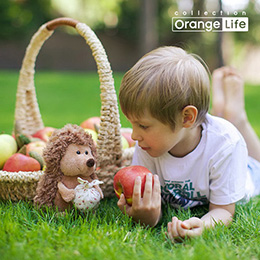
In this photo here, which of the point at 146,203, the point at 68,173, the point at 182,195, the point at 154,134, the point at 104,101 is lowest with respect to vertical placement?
the point at 182,195

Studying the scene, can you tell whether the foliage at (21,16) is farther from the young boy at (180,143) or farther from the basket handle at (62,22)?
the young boy at (180,143)

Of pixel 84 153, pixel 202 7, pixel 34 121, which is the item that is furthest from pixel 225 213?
pixel 202 7

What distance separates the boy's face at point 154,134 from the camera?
1605mm

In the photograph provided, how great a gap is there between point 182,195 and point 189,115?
50 centimetres

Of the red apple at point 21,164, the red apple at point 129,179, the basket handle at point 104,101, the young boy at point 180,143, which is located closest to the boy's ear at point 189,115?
the young boy at point 180,143

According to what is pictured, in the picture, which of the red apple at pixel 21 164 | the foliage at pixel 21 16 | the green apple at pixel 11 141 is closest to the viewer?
the red apple at pixel 21 164

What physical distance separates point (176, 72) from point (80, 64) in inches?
535

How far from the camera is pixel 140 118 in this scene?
1598mm

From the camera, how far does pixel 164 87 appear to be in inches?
61.2

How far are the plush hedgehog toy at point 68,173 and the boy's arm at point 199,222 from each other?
15.8 inches

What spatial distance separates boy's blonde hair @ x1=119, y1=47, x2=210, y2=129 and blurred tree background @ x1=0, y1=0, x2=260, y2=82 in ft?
38.3

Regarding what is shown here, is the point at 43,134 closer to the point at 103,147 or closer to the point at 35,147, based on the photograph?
the point at 35,147

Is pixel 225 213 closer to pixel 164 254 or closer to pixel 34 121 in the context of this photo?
pixel 164 254

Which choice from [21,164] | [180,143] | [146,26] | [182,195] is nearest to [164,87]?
[180,143]
